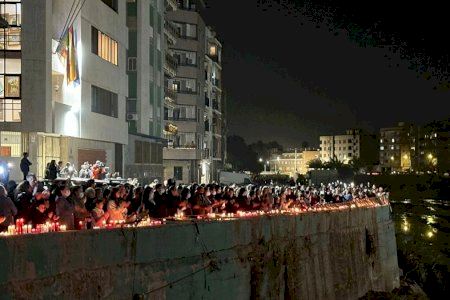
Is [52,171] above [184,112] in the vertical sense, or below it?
below

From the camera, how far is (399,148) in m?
181

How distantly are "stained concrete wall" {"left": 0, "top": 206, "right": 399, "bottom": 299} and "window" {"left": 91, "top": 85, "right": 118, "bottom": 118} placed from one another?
1870cm

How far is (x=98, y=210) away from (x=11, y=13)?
19.6m

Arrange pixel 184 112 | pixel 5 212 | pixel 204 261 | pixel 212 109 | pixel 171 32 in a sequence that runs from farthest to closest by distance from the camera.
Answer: pixel 212 109, pixel 184 112, pixel 171 32, pixel 204 261, pixel 5 212

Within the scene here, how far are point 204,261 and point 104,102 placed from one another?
2680 cm

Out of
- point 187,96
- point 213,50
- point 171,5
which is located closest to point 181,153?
point 187,96

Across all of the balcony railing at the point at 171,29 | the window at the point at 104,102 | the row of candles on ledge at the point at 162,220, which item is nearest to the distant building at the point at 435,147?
the balcony railing at the point at 171,29

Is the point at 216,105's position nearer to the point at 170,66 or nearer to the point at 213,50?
the point at 213,50

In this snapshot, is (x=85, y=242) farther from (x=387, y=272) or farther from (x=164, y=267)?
(x=387, y=272)

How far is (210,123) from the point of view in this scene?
79.5 m

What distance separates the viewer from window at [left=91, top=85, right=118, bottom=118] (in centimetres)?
3894

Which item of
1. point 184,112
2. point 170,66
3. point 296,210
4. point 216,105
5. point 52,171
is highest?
point 170,66

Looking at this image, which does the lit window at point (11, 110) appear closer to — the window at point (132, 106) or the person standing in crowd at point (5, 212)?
the window at point (132, 106)

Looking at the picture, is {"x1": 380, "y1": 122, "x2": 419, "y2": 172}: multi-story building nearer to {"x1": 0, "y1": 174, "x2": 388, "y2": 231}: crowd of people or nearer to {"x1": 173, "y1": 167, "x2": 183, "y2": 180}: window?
{"x1": 173, "y1": 167, "x2": 183, "y2": 180}: window
